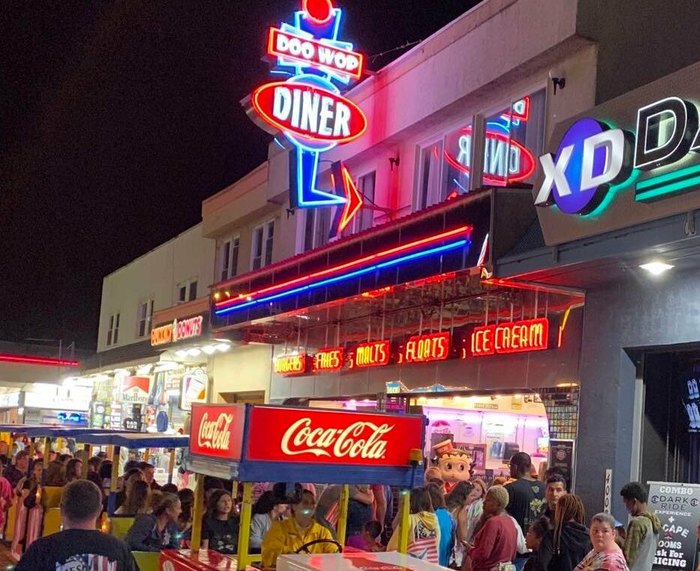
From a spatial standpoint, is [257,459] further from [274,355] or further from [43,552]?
[274,355]

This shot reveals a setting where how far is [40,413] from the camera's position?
42.6 metres

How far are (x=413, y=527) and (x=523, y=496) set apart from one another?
79.9 inches

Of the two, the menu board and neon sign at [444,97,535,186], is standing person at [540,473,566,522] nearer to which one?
the menu board

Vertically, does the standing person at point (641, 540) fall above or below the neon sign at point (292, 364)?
below

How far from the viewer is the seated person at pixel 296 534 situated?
771 centimetres

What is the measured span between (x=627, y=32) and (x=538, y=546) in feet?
24.5

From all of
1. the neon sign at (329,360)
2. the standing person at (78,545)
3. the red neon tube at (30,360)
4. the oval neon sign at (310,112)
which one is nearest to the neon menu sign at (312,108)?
the oval neon sign at (310,112)

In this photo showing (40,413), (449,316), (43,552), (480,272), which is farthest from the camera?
(40,413)

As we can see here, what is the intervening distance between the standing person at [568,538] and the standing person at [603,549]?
796 mm

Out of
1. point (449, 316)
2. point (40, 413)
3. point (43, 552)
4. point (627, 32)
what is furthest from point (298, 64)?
point (40, 413)

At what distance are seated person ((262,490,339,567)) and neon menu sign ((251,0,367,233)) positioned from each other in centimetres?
989

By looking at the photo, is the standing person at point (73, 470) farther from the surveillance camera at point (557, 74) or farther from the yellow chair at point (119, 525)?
the surveillance camera at point (557, 74)

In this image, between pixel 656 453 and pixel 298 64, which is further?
pixel 298 64

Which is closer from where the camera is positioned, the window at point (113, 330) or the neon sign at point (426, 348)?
the neon sign at point (426, 348)
